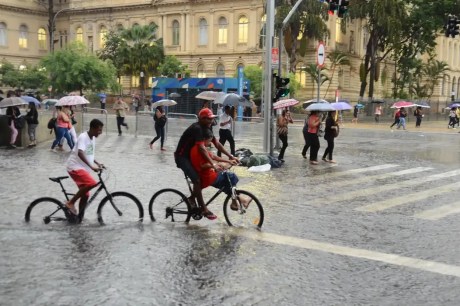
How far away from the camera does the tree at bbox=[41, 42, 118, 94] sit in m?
47.2

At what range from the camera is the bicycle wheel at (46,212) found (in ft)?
27.3

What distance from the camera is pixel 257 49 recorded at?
59750mm

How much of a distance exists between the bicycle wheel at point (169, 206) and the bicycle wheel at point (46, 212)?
1.36 m

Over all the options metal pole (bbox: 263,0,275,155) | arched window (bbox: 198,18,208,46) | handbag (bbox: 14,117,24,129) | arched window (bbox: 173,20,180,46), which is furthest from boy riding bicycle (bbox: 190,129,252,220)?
arched window (bbox: 173,20,180,46)

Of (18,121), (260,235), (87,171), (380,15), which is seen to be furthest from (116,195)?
(380,15)

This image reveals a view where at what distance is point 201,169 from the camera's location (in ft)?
26.5

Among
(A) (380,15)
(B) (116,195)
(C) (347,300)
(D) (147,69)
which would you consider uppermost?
(A) (380,15)

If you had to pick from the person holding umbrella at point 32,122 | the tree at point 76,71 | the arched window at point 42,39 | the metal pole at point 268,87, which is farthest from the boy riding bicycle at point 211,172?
the arched window at point 42,39

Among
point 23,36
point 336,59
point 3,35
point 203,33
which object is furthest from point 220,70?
point 3,35

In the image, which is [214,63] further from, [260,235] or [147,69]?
[260,235]

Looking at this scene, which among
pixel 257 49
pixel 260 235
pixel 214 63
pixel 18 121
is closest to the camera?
pixel 260 235

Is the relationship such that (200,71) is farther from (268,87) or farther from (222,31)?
(268,87)

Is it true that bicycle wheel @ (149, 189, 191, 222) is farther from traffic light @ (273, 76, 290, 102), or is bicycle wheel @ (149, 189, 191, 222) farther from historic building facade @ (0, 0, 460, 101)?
historic building facade @ (0, 0, 460, 101)

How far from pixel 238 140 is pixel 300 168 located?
8603 millimetres
